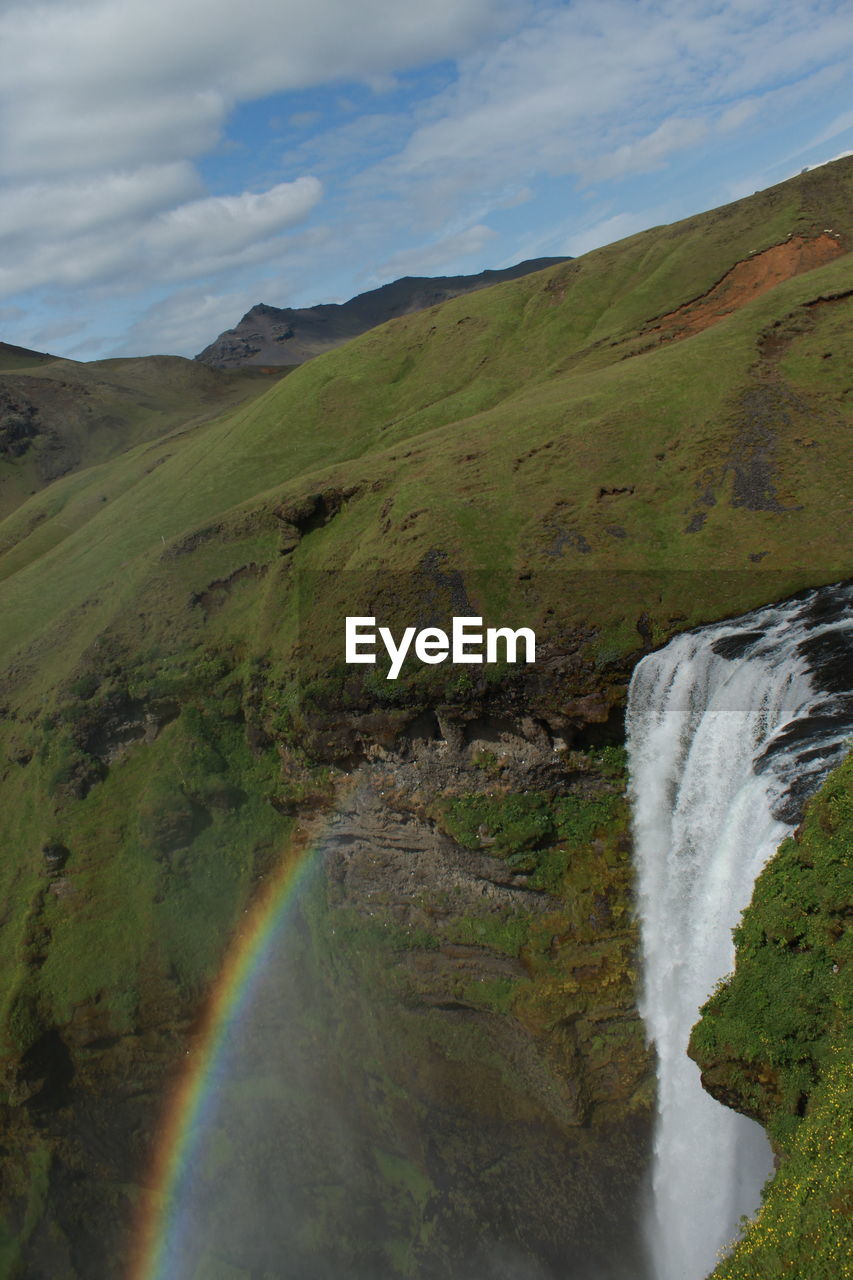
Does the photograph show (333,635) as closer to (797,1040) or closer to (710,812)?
(710,812)

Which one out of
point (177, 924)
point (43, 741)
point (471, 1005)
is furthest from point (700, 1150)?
point (43, 741)

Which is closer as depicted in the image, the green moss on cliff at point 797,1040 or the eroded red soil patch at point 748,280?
the green moss on cliff at point 797,1040

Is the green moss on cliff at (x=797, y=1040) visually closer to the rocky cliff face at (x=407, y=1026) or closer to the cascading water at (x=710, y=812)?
the cascading water at (x=710, y=812)

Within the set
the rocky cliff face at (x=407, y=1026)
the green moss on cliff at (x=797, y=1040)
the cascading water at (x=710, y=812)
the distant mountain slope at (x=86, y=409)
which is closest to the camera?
the green moss on cliff at (x=797, y=1040)

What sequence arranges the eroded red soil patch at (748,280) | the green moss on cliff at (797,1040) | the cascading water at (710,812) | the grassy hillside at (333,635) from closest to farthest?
the green moss on cliff at (797,1040)
the cascading water at (710,812)
the grassy hillside at (333,635)
the eroded red soil patch at (748,280)

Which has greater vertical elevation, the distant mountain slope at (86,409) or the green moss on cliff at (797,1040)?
the distant mountain slope at (86,409)

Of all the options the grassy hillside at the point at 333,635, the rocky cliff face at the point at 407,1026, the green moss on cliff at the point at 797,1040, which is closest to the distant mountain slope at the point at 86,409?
the grassy hillside at the point at 333,635

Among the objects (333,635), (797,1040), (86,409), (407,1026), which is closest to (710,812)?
(797,1040)
